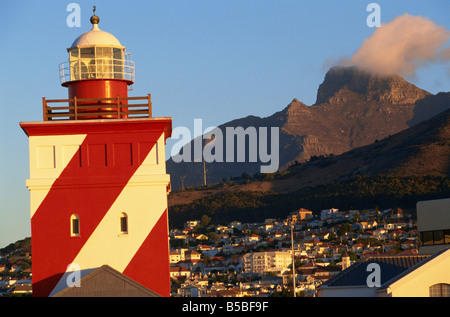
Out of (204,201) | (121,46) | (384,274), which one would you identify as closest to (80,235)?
(121,46)

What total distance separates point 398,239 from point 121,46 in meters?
116

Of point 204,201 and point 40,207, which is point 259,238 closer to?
point 204,201

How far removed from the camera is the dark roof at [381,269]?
3108 cm

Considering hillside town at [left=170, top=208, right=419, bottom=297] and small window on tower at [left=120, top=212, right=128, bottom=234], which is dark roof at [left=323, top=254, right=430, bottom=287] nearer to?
small window on tower at [left=120, top=212, right=128, bottom=234]

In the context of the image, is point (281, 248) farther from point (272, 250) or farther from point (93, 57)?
point (93, 57)

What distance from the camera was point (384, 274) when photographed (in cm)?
3119

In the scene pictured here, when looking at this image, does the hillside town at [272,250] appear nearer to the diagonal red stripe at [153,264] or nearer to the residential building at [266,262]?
the residential building at [266,262]

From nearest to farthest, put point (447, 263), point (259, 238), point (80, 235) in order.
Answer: point (80, 235) < point (447, 263) < point (259, 238)

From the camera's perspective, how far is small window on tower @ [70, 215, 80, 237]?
23.5 m

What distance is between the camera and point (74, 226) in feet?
77.3

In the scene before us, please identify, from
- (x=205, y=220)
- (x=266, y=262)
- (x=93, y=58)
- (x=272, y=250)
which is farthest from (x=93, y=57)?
(x=205, y=220)

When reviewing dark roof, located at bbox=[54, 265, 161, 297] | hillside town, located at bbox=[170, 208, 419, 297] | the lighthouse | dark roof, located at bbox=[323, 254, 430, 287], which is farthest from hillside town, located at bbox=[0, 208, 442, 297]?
dark roof, located at bbox=[54, 265, 161, 297]

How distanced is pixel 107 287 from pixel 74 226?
12.7 feet

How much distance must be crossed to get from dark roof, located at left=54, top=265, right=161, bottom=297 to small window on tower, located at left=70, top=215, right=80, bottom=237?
117 inches
